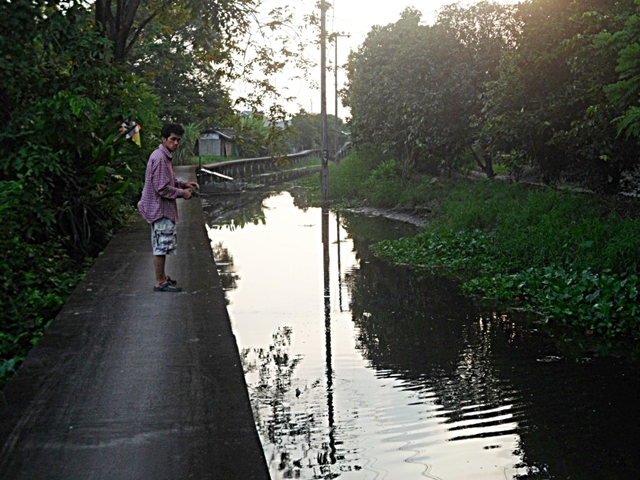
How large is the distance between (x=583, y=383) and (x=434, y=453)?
7.79 feet

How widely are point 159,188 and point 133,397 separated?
10.3 feet

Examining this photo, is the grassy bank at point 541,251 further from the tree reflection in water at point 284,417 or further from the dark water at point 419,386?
the tree reflection in water at point 284,417

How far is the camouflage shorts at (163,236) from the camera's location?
25.8ft

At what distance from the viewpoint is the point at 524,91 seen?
1516cm

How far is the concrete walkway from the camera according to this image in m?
3.93

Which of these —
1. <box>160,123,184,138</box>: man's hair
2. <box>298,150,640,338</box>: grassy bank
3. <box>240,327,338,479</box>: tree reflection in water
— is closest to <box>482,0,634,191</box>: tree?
<box>298,150,640,338</box>: grassy bank

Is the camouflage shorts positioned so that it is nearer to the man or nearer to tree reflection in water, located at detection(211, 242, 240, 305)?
the man

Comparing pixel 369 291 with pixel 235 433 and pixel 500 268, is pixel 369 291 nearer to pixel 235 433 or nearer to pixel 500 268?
pixel 500 268

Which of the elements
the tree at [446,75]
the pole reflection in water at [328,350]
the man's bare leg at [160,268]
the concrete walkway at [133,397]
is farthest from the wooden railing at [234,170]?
→ the concrete walkway at [133,397]

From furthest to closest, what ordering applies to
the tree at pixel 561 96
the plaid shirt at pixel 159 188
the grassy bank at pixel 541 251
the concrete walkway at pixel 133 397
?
the tree at pixel 561 96 < the grassy bank at pixel 541 251 < the plaid shirt at pixel 159 188 < the concrete walkway at pixel 133 397

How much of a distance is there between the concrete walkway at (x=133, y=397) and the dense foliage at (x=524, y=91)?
16.4ft

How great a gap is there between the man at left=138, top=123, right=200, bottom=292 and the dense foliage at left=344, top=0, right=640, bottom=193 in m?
4.44

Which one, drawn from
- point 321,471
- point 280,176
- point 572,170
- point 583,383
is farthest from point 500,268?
point 280,176

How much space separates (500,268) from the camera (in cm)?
1294
